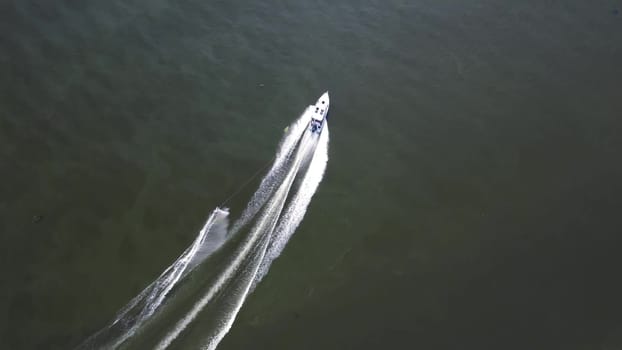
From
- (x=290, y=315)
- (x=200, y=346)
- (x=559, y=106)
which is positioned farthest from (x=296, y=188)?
(x=559, y=106)

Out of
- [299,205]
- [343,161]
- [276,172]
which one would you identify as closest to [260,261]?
[299,205]

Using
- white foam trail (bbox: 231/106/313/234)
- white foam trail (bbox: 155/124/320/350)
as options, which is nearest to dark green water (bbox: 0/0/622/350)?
white foam trail (bbox: 231/106/313/234)

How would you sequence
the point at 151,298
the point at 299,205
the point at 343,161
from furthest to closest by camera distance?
the point at 343,161
the point at 299,205
the point at 151,298

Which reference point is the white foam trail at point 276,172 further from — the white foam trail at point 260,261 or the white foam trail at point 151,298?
the white foam trail at point 151,298

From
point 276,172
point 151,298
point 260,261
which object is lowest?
point 151,298

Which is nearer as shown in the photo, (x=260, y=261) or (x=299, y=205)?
(x=260, y=261)

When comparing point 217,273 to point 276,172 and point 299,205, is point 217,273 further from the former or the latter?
point 276,172

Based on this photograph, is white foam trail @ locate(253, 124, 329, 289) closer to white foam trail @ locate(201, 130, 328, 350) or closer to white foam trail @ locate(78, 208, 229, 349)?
white foam trail @ locate(201, 130, 328, 350)
